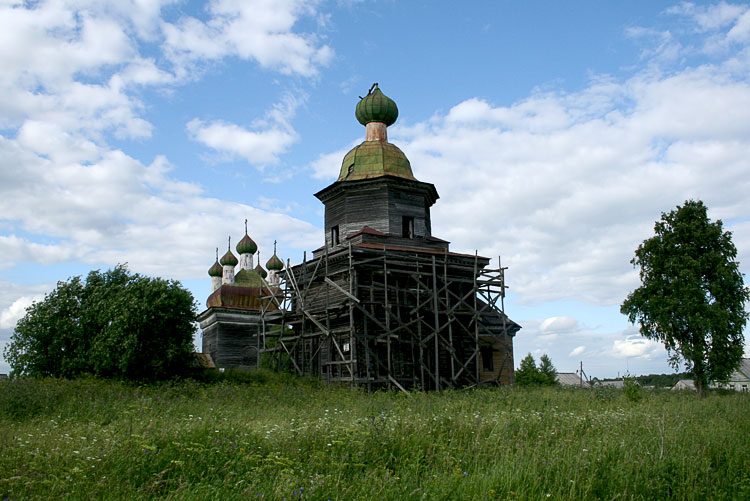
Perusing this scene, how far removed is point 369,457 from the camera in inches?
334

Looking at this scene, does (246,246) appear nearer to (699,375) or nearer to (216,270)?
(216,270)

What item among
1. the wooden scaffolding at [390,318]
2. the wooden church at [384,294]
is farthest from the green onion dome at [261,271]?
the wooden scaffolding at [390,318]

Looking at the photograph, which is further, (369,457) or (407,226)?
(407,226)

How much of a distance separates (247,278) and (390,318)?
1967 centimetres

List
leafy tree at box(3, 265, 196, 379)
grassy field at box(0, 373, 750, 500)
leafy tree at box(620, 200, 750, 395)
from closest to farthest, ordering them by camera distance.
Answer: grassy field at box(0, 373, 750, 500) < leafy tree at box(3, 265, 196, 379) < leafy tree at box(620, 200, 750, 395)

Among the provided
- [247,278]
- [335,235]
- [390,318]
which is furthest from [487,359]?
[247,278]

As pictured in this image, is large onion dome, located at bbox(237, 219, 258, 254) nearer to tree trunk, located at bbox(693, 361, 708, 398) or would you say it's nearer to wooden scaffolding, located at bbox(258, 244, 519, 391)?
wooden scaffolding, located at bbox(258, 244, 519, 391)

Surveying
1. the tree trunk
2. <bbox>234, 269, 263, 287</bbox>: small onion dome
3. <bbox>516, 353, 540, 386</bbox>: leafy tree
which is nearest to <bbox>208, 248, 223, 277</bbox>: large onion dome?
<bbox>234, 269, 263, 287</bbox>: small onion dome

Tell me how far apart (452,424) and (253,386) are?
1059 cm

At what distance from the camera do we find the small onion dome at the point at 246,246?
4391 centimetres

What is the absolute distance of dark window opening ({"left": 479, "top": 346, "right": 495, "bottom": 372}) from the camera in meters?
28.2

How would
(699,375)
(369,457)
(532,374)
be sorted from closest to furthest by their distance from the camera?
(369,457) → (699,375) → (532,374)

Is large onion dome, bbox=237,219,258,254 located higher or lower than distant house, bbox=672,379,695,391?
higher

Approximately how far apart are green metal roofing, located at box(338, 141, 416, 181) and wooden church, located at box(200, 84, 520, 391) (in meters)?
0.06
